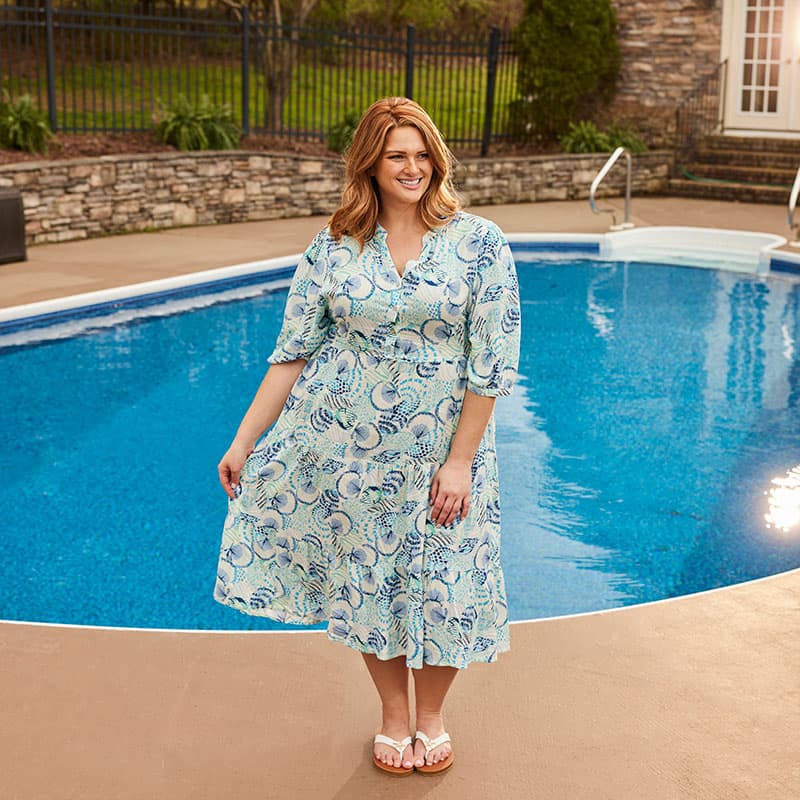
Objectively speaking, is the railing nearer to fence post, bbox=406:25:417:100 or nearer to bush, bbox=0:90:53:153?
fence post, bbox=406:25:417:100

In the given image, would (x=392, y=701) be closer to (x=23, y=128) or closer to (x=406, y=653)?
(x=406, y=653)

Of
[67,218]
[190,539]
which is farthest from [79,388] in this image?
[67,218]

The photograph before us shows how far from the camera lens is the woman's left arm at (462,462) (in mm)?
2830

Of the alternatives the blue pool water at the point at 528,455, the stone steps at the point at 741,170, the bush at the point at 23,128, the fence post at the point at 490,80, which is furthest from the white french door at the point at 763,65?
the bush at the point at 23,128

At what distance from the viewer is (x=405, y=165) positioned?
9.23ft

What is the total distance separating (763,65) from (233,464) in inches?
614

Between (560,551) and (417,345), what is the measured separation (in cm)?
279

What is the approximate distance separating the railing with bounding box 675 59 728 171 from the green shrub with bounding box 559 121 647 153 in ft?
1.93

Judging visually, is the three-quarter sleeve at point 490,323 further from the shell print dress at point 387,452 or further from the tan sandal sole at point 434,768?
the tan sandal sole at point 434,768

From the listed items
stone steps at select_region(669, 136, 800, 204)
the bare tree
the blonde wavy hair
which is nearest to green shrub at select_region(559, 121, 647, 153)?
stone steps at select_region(669, 136, 800, 204)

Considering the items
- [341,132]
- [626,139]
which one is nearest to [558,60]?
[626,139]

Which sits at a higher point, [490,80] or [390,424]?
[490,80]

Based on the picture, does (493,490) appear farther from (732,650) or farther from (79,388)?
(79,388)

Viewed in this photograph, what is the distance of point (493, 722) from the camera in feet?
11.0
